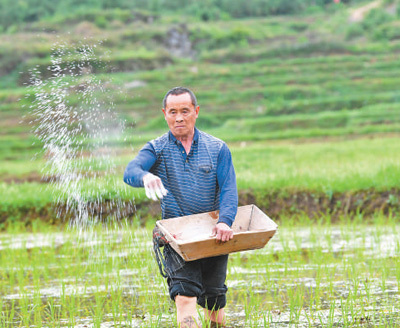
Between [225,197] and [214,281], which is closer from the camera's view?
[225,197]

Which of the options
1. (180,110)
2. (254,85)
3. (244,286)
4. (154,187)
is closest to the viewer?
(154,187)

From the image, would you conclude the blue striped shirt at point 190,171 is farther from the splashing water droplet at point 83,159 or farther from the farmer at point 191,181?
the splashing water droplet at point 83,159

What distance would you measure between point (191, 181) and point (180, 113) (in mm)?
315

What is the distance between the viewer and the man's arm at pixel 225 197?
266cm

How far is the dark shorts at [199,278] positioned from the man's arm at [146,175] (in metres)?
0.32

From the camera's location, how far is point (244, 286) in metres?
3.92

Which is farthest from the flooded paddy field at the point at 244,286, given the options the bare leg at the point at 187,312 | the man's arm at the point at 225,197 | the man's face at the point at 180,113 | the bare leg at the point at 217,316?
the man's face at the point at 180,113

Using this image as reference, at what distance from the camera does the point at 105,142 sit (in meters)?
18.7

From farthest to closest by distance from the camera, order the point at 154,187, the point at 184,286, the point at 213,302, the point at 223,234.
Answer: the point at 213,302, the point at 184,286, the point at 223,234, the point at 154,187

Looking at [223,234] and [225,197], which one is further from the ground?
[225,197]

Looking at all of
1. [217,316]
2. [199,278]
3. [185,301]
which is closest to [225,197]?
[199,278]

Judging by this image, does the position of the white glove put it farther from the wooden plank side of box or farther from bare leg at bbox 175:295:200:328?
bare leg at bbox 175:295:200:328

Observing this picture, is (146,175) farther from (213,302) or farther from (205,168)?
(213,302)

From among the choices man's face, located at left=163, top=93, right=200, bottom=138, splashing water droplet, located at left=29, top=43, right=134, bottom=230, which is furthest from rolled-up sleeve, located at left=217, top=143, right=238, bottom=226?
splashing water droplet, located at left=29, top=43, right=134, bottom=230
